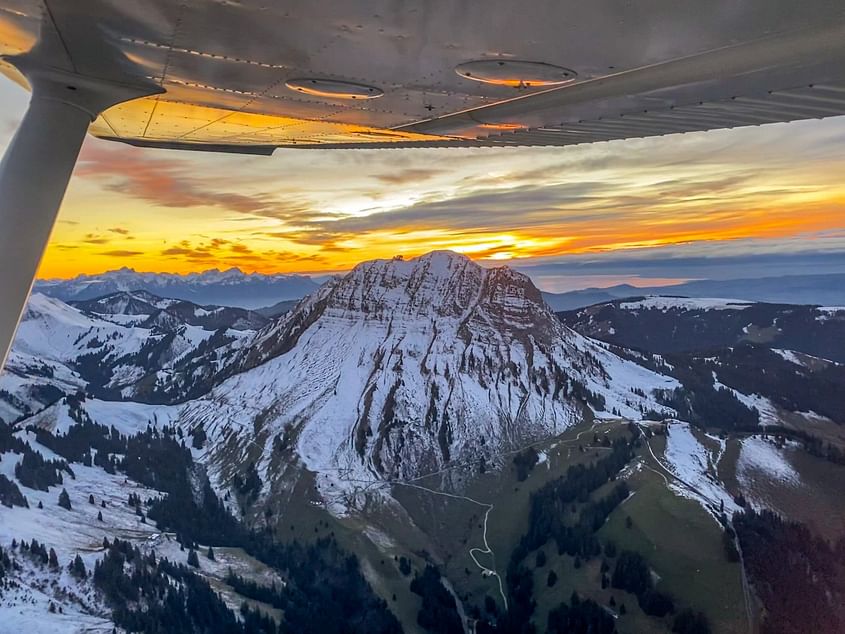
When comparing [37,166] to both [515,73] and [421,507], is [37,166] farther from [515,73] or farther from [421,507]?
[421,507]

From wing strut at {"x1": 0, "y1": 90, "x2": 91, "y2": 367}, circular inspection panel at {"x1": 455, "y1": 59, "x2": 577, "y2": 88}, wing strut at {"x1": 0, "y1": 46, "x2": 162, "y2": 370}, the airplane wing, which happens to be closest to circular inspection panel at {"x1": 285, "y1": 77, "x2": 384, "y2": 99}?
the airplane wing

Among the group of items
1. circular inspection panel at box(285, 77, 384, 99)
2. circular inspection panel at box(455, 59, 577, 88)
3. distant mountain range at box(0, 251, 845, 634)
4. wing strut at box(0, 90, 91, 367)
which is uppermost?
circular inspection panel at box(455, 59, 577, 88)

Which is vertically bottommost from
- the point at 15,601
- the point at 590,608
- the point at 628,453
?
the point at 15,601

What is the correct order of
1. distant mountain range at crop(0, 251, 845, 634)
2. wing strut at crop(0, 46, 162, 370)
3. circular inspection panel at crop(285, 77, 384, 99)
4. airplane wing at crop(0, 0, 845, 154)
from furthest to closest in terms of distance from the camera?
distant mountain range at crop(0, 251, 845, 634)
wing strut at crop(0, 46, 162, 370)
circular inspection panel at crop(285, 77, 384, 99)
airplane wing at crop(0, 0, 845, 154)

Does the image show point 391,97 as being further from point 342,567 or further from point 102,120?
point 342,567

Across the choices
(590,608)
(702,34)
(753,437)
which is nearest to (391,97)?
(702,34)

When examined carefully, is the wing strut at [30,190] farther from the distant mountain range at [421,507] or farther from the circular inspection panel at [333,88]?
the distant mountain range at [421,507]

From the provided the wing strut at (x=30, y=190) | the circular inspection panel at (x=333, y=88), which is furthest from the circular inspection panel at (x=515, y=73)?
the wing strut at (x=30, y=190)

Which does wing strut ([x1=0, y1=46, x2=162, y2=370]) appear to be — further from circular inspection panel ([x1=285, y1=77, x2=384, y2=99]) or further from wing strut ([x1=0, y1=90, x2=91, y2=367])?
circular inspection panel ([x1=285, y1=77, x2=384, y2=99])
